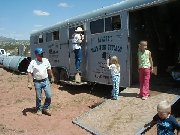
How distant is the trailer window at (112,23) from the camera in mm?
11828

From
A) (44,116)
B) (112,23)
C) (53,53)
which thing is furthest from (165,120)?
(53,53)

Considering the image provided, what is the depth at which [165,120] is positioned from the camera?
5516 mm

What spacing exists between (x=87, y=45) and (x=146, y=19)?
2.95m

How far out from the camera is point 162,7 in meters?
12.5

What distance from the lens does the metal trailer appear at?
1140 centimetres

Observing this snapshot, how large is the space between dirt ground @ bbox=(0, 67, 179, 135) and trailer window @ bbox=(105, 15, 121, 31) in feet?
8.80

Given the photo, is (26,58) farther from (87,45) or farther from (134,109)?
(134,109)

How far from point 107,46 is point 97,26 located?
1101mm

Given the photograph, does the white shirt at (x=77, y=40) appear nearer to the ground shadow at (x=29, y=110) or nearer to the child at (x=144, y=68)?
the ground shadow at (x=29, y=110)

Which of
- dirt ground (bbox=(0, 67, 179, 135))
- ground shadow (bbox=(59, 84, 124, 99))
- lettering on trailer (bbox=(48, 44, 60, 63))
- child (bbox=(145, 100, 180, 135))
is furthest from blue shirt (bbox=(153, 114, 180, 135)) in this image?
lettering on trailer (bbox=(48, 44, 60, 63))

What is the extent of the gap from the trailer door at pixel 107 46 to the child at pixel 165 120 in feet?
19.3

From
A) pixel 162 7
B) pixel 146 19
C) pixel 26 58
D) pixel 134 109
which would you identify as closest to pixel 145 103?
pixel 134 109

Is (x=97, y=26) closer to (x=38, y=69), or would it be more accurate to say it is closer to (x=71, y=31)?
(x=71, y=31)

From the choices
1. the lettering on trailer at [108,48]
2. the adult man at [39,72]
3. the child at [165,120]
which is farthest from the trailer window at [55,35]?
the child at [165,120]
